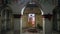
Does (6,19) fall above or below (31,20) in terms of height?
above

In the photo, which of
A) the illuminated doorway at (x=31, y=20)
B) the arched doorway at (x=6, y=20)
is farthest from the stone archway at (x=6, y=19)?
the illuminated doorway at (x=31, y=20)

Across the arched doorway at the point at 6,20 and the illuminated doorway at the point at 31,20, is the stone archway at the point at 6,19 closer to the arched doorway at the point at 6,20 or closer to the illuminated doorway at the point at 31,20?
the arched doorway at the point at 6,20

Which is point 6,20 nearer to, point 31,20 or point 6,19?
point 6,19

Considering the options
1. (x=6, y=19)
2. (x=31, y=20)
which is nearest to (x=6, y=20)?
(x=6, y=19)

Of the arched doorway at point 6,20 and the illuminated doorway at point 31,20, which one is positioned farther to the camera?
the illuminated doorway at point 31,20

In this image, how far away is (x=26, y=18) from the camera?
25766 millimetres

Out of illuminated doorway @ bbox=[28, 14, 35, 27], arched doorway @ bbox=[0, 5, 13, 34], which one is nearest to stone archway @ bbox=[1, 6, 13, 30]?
arched doorway @ bbox=[0, 5, 13, 34]

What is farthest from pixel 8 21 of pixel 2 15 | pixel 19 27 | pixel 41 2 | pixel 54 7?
pixel 54 7

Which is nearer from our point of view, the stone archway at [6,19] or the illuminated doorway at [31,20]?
the stone archway at [6,19]

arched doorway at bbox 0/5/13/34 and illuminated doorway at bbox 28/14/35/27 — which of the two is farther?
illuminated doorway at bbox 28/14/35/27

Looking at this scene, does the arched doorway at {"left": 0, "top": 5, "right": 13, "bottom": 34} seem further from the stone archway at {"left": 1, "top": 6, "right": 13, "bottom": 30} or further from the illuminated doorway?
the illuminated doorway

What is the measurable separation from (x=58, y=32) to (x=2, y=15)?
5435mm

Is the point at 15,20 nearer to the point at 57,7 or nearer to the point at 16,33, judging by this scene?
the point at 16,33

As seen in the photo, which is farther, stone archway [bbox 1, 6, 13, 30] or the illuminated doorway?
the illuminated doorway
